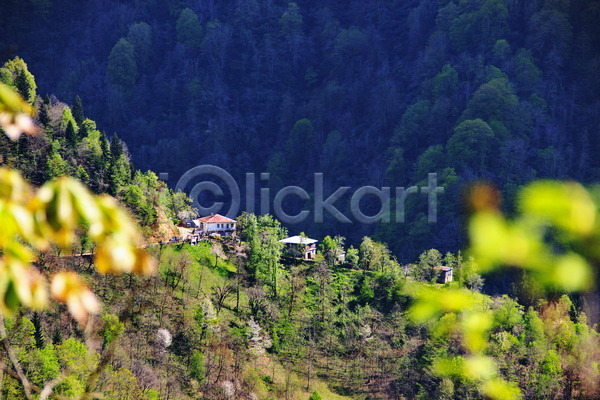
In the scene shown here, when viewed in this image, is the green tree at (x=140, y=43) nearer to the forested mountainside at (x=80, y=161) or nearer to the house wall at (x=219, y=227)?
the forested mountainside at (x=80, y=161)

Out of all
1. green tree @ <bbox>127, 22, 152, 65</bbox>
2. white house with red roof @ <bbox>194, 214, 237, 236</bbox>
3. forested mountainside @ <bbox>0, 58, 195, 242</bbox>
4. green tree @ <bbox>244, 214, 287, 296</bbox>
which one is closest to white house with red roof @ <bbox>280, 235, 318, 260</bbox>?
green tree @ <bbox>244, 214, 287, 296</bbox>

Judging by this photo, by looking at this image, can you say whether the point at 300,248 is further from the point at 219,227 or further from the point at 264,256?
the point at 219,227

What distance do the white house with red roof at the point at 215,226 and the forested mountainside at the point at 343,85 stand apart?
24.3 metres

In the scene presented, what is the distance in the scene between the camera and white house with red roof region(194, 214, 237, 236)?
5559 centimetres

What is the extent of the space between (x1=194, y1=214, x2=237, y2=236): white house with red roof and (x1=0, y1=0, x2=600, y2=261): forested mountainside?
2425cm

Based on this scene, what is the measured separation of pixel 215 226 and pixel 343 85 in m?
54.4

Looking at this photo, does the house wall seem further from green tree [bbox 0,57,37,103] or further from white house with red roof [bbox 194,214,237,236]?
green tree [bbox 0,57,37,103]

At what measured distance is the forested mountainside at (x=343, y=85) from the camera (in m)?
82.9

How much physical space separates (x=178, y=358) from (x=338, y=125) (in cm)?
6674

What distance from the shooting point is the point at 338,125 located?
335ft

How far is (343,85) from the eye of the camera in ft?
344

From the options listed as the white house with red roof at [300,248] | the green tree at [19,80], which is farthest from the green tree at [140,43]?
the white house with red roof at [300,248]

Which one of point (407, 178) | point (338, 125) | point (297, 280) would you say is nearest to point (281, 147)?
point (338, 125)

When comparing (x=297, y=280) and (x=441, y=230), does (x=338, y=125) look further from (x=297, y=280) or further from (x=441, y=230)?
(x=297, y=280)
